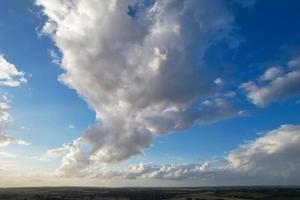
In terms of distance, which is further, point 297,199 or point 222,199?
point 222,199

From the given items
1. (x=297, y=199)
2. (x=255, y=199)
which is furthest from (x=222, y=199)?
(x=297, y=199)

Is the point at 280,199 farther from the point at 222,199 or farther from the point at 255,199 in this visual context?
the point at 222,199

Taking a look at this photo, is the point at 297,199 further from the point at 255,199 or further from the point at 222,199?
the point at 222,199

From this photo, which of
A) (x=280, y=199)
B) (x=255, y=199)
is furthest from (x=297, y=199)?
(x=255, y=199)

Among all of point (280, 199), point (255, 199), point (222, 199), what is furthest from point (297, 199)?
point (222, 199)

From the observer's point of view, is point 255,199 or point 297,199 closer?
point 297,199
